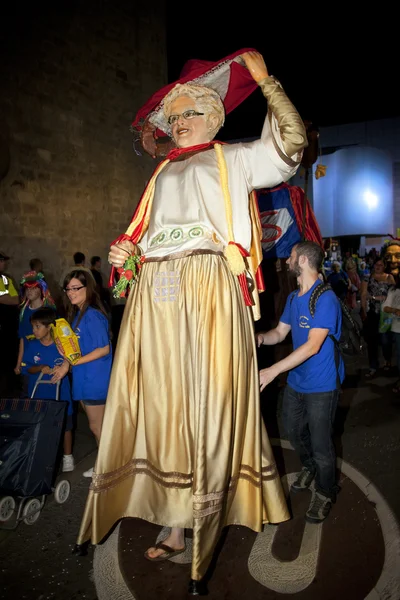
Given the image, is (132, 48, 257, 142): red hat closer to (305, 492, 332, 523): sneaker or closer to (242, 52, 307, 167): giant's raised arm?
(242, 52, 307, 167): giant's raised arm

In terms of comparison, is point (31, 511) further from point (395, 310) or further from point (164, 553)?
point (395, 310)

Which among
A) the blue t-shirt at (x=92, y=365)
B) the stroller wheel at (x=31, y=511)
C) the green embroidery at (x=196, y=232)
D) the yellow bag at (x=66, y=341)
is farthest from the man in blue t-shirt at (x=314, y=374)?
the stroller wheel at (x=31, y=511)

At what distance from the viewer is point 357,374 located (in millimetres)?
6520

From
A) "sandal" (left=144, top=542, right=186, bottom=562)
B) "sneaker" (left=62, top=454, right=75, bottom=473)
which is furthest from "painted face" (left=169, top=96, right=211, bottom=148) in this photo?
"sneaker" (left=62, top=454, right=75, bottom=473)

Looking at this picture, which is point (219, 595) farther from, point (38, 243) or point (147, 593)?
point (38, 243)

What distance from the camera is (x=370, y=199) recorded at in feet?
43.0

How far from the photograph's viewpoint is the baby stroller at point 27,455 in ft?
9.30

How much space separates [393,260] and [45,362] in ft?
16.4

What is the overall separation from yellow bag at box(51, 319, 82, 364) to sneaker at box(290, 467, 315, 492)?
204cm

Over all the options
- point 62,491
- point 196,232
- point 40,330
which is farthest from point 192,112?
point 62,491

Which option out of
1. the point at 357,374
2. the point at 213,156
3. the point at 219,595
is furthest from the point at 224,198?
the point at 357,374

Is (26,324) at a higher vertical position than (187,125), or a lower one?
lower

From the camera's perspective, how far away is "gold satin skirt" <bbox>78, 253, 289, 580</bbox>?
2.17m

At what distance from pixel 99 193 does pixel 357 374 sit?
8.07 m
